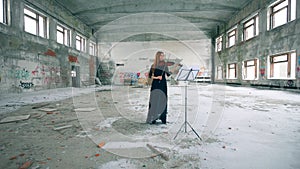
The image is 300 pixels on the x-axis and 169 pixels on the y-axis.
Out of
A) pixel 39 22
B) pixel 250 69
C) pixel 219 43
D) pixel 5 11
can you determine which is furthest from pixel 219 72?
pixel 5 11

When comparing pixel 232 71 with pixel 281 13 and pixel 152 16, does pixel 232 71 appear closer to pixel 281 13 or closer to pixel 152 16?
pixel 281 13

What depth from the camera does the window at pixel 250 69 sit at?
12.4m

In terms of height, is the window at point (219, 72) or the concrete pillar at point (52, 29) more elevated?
the concrete pillar at point (52, 29)

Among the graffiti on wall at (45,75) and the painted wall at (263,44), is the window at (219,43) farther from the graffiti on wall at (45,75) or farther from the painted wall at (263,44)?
the graffiti on wall at (45,75)

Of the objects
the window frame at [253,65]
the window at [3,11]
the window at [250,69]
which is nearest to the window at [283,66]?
the window frame at [253,65]

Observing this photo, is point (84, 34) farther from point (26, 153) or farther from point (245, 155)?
point (245, 155)

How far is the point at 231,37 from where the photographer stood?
16.3 metres

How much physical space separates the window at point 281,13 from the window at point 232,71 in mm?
5462

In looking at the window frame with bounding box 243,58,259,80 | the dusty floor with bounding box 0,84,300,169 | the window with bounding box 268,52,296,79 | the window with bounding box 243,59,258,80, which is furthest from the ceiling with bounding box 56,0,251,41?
the dusty floor with bounding box 0,84,300,169

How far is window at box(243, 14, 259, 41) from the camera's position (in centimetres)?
1217

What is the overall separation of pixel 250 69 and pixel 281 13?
4.61 meters

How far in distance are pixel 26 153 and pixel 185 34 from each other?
19988 mm

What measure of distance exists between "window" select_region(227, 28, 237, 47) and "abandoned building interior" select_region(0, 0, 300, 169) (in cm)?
10

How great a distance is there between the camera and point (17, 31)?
8391 mm
